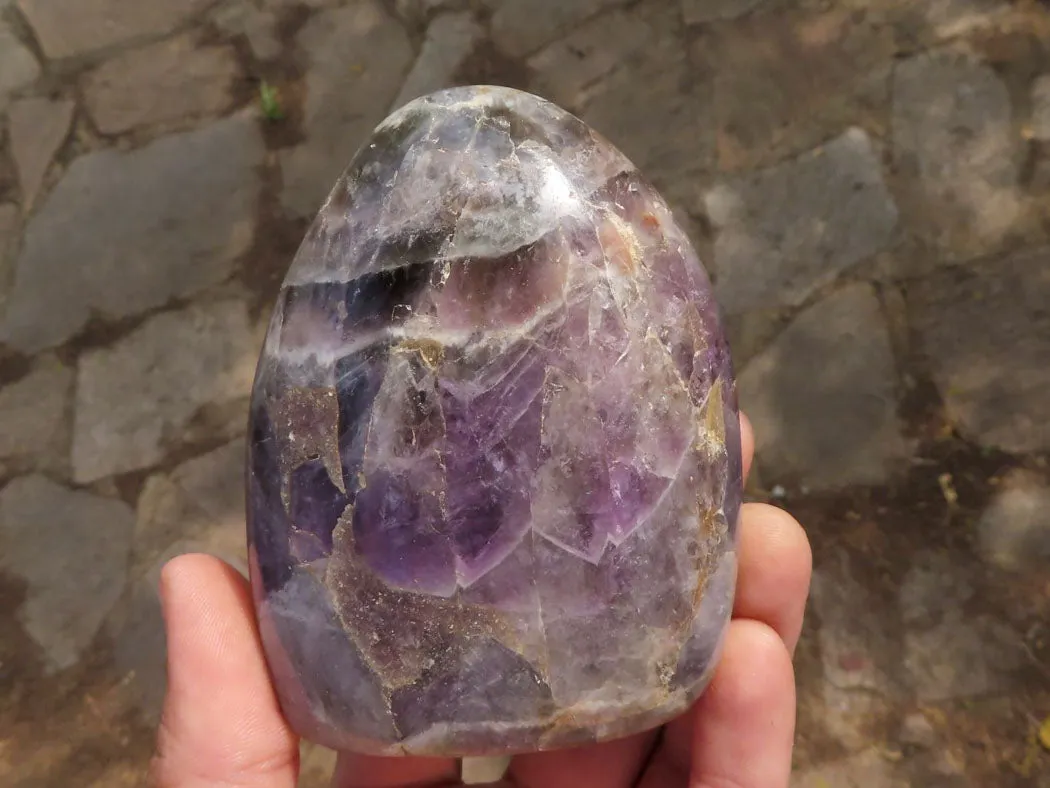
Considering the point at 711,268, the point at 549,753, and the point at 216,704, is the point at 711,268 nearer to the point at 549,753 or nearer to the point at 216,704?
the point at 549,753

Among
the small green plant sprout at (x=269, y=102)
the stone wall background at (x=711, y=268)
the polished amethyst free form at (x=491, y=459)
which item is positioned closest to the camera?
the polished amethyst free form at (x=491, y=459)

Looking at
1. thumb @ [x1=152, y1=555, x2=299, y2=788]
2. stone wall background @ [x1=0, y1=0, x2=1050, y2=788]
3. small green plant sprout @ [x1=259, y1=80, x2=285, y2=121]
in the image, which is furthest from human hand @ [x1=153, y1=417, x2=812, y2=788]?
small green plant sprout @ [x1=259, y1=80, x2=285, y2=121]

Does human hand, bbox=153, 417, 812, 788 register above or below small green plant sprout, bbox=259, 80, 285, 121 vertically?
below

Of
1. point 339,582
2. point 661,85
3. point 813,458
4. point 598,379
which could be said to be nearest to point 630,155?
point 661,85

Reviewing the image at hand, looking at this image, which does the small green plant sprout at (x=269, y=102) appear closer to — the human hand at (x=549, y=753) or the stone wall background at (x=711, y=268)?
the stone wall background at (x=711, y=268)

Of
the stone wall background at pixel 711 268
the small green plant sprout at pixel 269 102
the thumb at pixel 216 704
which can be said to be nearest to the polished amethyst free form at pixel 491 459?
the thumb at pixel 216 704

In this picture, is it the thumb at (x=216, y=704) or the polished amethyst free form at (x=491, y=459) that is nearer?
the polished amethyst free form at (x=491, y=459)

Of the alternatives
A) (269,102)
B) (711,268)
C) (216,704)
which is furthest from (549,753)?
(269,102)

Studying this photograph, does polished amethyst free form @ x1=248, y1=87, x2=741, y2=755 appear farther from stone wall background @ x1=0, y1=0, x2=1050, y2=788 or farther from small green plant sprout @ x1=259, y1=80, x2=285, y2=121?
small green plant sprout @ x1=259, y1=80, x2=285, y2=121
